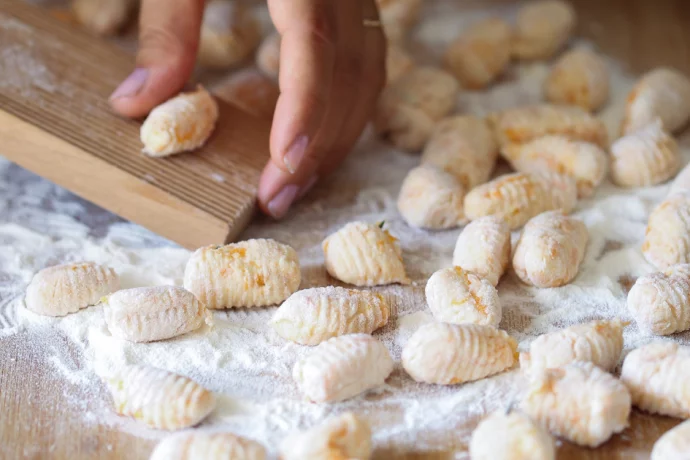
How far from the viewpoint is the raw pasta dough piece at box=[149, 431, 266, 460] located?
1027mm

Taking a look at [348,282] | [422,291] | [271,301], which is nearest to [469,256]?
[422,291]

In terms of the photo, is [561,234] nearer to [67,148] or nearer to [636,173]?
[636,173]

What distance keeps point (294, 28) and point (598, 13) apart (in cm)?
133

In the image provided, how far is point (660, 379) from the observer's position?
3.74ft

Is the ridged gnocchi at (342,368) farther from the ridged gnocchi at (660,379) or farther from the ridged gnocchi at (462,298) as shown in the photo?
the ridged gnocchi at (660,379)

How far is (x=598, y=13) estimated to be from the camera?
246 centimetres

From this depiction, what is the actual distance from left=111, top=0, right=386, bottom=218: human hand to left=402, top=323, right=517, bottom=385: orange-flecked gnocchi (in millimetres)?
459

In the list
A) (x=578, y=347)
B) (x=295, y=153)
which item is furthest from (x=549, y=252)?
(x=295, y=153)

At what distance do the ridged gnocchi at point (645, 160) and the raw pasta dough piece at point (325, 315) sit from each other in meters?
0.70

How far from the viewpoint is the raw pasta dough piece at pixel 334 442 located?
1.03 metres

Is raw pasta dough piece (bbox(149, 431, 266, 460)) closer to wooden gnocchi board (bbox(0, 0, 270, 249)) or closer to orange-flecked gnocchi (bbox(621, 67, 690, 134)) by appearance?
wooden gnocchi board (bbox(0, 0, 270, 249))

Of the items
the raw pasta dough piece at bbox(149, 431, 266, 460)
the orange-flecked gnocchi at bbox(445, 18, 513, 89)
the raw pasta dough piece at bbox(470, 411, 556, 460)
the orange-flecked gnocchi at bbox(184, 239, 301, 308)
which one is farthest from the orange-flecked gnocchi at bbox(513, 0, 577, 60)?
the raw pasta dough piece at bbox(149, 431, 266, 460)

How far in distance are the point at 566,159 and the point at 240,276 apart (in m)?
0.76

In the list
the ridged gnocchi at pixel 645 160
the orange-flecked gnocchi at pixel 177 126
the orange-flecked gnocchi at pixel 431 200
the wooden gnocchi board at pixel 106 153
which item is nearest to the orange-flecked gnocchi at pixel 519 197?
the orange-flecked gnocchi at pixel 431 200
